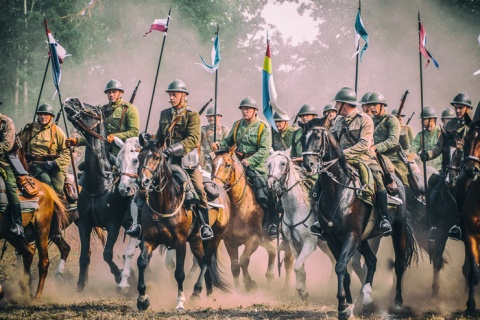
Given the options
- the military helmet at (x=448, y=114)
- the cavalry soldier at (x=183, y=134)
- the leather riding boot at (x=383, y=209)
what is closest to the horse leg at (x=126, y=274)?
the cavalry soldier at (x=183, y=134)

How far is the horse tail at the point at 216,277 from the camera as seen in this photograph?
1445 cm

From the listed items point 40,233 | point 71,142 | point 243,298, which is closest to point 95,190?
point 71,142

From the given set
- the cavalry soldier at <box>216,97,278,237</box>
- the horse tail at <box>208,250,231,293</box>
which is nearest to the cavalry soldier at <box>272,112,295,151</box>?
the cavalry soldier at <box>216,97,278,237</box>

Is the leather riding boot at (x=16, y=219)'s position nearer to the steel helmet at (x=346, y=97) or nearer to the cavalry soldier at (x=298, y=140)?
the cavalry soldier at (x=298, y=140)

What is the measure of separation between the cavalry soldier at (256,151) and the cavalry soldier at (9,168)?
448cm

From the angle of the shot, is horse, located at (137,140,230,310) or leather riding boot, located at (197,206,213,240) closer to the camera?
horse, located at (137,140,230,310)

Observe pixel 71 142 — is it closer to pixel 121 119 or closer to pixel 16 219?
pixel 121 119

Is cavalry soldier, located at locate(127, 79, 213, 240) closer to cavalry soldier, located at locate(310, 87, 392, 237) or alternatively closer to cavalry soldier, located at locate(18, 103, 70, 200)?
cavalry soldier, located at locate(310, 87, 392, 237)

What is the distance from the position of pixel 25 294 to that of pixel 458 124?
9121 mm

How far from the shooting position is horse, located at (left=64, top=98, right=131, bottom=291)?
14.2m

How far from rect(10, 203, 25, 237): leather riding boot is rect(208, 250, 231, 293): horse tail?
358cm

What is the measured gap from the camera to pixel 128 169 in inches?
497

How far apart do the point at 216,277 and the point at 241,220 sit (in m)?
1.57

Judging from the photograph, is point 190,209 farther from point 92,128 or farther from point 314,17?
point 314,17
